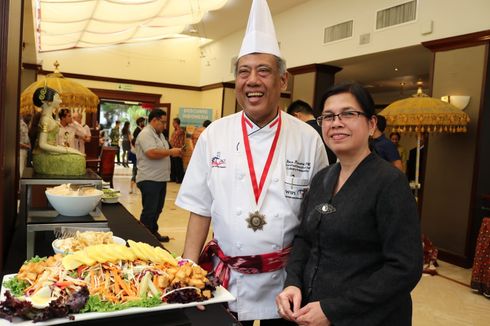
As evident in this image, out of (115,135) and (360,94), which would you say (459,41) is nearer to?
(360,94)

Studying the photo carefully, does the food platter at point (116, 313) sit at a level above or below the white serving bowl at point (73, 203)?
below

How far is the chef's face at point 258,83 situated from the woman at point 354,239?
0.22 metres

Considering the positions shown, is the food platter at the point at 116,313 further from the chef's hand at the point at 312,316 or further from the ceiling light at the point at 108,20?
the ceiling light at the point at 108,20

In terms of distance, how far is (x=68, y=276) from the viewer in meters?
1.08

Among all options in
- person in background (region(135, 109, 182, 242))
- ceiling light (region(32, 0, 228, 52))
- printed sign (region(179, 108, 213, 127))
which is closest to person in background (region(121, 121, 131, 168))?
ceiling light (region(32, 0, 228, 52))

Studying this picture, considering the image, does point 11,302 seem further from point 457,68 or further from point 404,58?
point 404,58

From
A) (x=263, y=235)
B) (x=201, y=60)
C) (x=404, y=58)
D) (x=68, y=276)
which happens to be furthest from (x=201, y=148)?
(x=201, y=60)

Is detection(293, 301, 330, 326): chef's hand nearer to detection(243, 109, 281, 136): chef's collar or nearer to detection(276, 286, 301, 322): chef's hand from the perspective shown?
detection(276, 286, 301, 322): chef's hand

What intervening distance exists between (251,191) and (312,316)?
45 cm

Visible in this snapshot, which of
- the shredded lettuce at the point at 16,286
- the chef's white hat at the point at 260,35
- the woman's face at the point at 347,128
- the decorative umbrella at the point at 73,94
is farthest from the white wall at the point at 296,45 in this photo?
the shredded lettuce at the point at 16,286

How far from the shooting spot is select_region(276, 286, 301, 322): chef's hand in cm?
124

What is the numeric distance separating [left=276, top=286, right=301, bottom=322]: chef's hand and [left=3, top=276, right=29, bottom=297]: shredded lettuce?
693 mm

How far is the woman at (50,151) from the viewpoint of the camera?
214 cm

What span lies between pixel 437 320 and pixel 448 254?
6.71 feet
